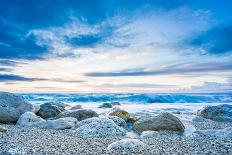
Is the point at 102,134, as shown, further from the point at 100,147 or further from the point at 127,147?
the point at 127,147

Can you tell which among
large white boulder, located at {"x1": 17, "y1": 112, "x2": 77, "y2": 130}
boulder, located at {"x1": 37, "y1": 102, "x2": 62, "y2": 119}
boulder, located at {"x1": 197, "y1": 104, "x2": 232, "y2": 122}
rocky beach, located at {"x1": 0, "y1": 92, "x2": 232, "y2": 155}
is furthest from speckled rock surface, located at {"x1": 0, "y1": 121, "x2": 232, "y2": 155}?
boulder, located at {"x1": 197, "y1": 104, "x2": 232, "y2": 122}

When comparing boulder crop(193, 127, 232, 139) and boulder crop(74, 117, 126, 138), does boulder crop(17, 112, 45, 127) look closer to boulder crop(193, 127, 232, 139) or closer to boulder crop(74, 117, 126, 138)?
boulder crop(74, 117, 126, 138)

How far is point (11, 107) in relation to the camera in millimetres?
11391

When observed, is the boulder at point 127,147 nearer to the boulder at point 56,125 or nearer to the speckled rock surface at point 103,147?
the speckled rock surface at point 103,147

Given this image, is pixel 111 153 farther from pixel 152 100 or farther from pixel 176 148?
pixel 152 100

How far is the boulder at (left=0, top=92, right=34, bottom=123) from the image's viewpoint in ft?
35.7

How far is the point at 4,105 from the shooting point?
443 inches

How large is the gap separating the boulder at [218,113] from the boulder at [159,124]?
193 inches

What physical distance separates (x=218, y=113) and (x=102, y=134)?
8148mm

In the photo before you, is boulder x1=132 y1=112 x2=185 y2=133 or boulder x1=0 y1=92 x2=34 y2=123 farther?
boulder x1=0 y1=92 x2=34 y2=123

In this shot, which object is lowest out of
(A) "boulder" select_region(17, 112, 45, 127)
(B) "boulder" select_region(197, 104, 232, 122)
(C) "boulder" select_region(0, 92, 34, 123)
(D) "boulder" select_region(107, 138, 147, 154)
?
(B) "boulder" select_region(197, 104, 232, 122)

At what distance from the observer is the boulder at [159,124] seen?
9.54m

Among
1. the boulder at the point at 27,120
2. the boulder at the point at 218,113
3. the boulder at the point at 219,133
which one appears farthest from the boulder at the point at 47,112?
the boulder at the point at 219,133

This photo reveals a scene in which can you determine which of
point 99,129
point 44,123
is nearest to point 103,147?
point 99,129
